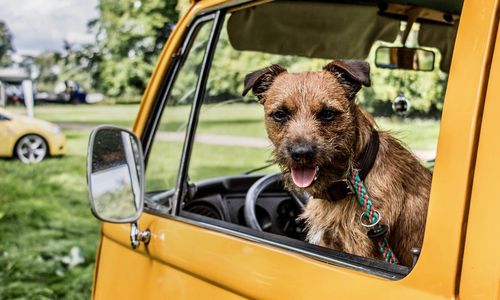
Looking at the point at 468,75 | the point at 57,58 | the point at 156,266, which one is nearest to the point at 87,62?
the point at 57,58

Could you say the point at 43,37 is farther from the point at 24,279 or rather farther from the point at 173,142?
the point at 173,142

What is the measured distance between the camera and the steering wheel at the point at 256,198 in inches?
116

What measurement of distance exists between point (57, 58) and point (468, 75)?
1543cm

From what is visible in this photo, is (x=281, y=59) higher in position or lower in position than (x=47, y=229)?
higher

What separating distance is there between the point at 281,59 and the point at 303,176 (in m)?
1.60

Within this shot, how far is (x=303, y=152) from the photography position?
1967mm

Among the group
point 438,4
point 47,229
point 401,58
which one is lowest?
point 47,229

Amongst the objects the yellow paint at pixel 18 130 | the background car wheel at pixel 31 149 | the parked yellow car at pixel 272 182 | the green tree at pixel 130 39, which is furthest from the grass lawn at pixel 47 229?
the parked yellow car at pixel 272 182

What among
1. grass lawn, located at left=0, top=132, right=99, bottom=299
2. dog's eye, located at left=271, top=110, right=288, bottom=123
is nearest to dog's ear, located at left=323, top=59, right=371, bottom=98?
dog's eye, located at left=271, top=110, right=288, bottom=123

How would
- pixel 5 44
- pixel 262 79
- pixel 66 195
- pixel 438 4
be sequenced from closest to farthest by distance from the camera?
pixel 262 79
pixel 438 4
pixel 66 195
pixel 5 44

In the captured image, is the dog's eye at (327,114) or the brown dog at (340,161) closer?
the brown dog at (340,161)

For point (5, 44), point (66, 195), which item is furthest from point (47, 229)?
point (5, 44)

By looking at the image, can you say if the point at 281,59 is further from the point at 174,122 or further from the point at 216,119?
the point at 216,119

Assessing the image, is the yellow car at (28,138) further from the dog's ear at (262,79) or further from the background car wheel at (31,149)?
the dog's ear at (262,79)
